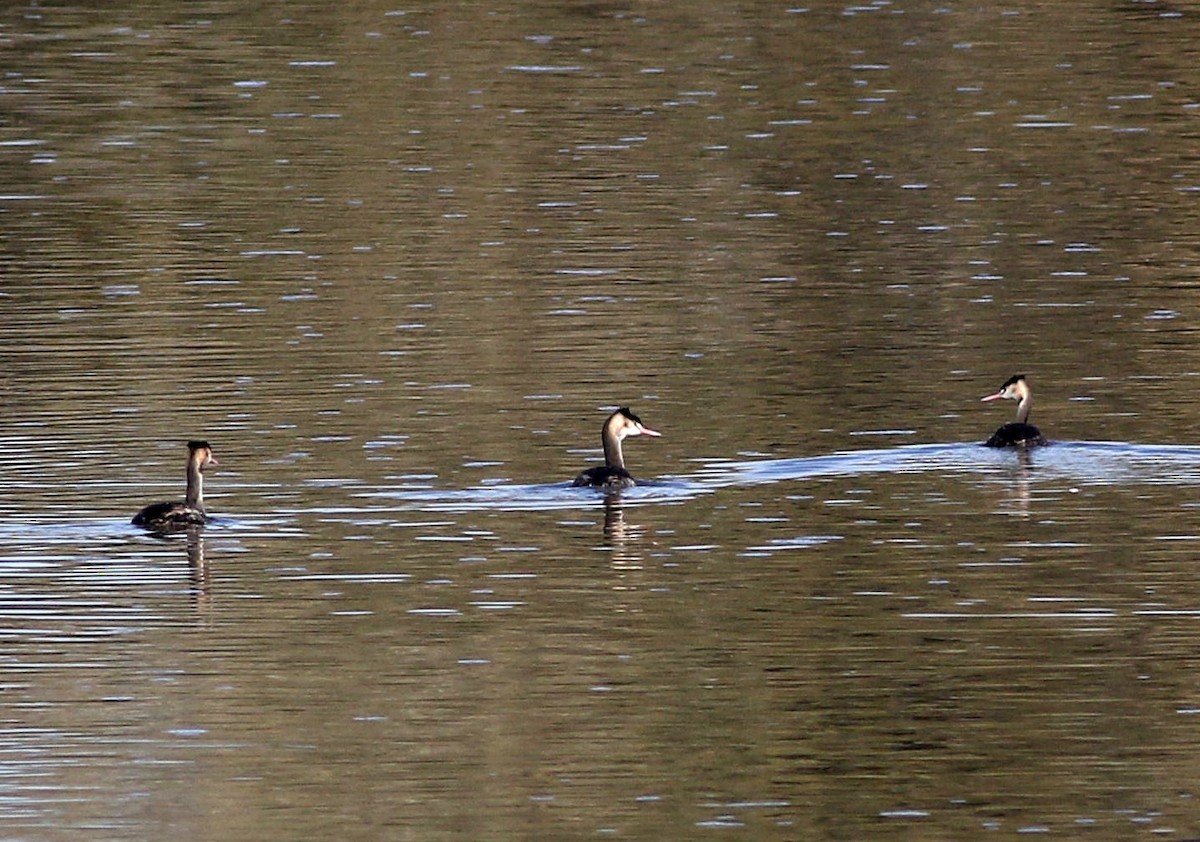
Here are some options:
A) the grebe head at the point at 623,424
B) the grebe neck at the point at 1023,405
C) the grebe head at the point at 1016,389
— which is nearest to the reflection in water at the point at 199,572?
the grebe head at the point at 623,424

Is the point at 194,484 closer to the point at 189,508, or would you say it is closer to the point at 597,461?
the point at 189,508

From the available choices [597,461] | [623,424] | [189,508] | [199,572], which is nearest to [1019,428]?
[623,424]

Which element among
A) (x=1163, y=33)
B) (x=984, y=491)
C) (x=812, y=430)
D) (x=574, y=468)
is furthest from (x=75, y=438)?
(x=1163, y=33)

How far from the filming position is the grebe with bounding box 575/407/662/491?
21.7 meters

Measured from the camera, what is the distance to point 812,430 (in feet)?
78.1

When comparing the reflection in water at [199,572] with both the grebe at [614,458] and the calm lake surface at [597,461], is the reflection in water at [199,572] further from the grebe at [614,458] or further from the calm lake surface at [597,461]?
the grebe at [614,458]

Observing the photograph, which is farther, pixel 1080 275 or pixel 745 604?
pixel 1080 275

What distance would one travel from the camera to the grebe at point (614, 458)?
71.2 ft

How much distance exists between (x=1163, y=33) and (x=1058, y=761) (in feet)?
146

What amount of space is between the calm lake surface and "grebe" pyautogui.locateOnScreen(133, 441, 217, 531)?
5.2 inches

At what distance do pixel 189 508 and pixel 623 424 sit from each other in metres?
3.65

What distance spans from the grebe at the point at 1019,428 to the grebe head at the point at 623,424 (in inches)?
115

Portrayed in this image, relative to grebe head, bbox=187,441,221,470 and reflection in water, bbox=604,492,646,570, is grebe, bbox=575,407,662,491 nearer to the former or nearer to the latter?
reflection in water, bbox=604,492,646,570

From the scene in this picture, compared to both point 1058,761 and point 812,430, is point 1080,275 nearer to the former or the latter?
point 812,430
